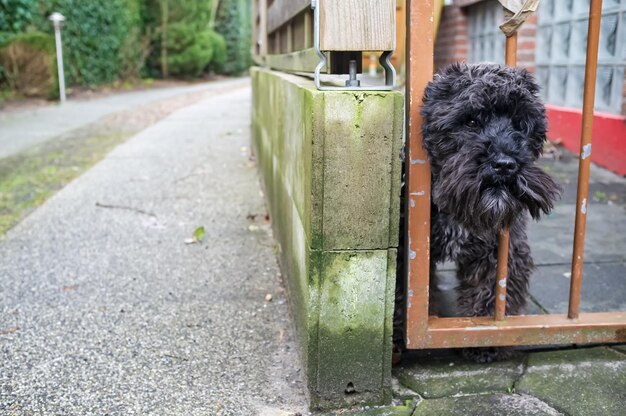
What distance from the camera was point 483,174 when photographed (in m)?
2.04

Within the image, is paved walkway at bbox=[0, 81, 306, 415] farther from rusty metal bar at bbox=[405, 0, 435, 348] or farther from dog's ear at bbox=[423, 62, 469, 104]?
dog's ear at bbox=[423, 62, 469, 104]

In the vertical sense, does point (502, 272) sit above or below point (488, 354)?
above

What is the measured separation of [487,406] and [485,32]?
6.41 meters

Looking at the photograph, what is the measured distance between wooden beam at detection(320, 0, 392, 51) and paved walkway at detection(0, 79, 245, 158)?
6.00 m

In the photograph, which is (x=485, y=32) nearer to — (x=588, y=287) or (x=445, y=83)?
(x=588, y=287)

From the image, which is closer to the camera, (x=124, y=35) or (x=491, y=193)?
(x=491, y=193)

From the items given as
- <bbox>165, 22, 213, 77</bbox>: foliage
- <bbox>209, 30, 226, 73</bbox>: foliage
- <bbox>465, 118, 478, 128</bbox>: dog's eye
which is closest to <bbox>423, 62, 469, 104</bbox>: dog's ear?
<bbox>465, 118, 478, 128</bbox>: dog's eye

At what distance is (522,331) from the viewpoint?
245 cm

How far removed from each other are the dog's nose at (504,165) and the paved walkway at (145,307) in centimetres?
107

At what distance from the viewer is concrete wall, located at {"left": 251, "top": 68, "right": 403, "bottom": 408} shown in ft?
6.70

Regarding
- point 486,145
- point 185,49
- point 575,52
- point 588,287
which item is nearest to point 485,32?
point 575,52

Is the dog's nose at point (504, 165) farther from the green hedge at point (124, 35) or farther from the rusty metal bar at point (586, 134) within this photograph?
the green hedge at point (124, 35)

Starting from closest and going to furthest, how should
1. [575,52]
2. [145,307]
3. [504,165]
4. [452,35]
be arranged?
[504,165] < [145,307] < [575,52] < [452,35]

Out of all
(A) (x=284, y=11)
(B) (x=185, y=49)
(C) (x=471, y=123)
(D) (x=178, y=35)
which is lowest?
(C) (x=471, y=123)
